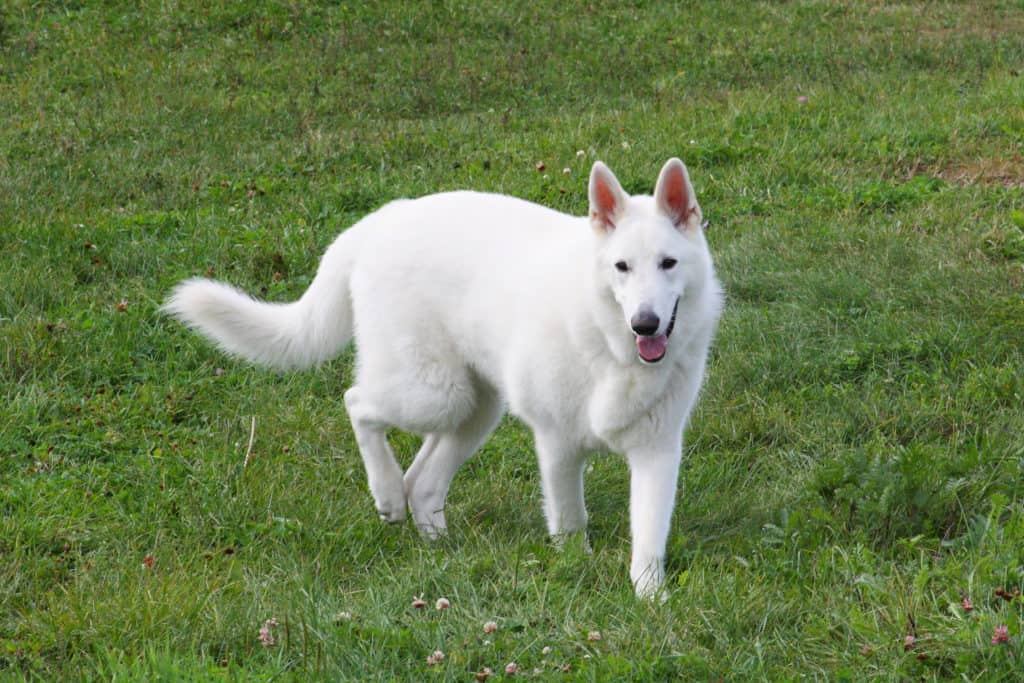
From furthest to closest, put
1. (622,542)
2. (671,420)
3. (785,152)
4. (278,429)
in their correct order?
(785,152), (278,429), (622,542), (671,420)

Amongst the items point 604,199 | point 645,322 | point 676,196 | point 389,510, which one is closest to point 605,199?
point 604,199

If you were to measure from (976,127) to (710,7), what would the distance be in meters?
6.75

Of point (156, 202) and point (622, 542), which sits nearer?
point (622, 542)

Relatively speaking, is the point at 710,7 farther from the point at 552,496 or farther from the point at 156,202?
the point at 552,496

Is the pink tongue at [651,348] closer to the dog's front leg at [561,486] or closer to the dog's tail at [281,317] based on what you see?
the dog's front leg at [561,486]

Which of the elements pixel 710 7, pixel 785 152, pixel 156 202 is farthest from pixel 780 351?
pixel 710 7

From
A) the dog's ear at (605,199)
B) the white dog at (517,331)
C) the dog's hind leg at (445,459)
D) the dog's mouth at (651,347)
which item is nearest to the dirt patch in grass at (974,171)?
the white dog at (517,331)

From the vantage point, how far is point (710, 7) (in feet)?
48.9

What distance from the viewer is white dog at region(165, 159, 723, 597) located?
13.7 feet

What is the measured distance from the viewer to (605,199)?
420 centimetres

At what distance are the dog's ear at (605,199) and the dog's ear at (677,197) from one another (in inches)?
5.0

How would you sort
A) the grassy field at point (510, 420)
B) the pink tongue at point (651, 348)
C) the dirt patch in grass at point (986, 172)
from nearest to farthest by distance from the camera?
Result: 1. the grassy field at point (510, 420)
2. the pink tongue at point (651, 348)
3. the dirt patch in grass at point (986, 172)

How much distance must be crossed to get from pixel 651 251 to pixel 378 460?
1.55 meters

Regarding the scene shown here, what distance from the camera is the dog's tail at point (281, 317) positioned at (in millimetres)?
5086
